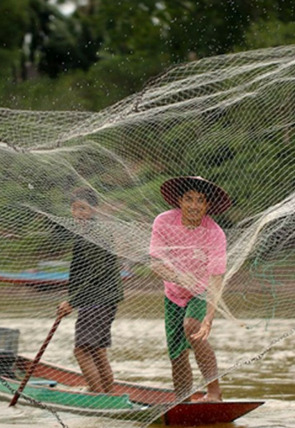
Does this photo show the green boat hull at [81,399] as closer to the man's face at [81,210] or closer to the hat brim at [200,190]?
the man's face at [81,210]

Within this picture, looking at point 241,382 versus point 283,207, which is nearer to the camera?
point 283,207

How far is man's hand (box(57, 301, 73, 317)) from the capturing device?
26.8 ft

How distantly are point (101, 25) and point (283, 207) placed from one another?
69.6ft

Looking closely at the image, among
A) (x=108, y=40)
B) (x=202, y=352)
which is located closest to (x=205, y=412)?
(x=202, y=352)

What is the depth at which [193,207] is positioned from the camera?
8086 millimetres

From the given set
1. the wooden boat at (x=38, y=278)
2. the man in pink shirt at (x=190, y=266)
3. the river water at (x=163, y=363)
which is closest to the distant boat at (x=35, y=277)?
the wooden boat at (x=38, y=278)

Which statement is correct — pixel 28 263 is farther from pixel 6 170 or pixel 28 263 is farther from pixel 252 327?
pixel 252 327

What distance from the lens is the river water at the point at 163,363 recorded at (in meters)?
8.27

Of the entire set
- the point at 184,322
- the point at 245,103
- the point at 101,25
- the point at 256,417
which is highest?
the point at 101,25

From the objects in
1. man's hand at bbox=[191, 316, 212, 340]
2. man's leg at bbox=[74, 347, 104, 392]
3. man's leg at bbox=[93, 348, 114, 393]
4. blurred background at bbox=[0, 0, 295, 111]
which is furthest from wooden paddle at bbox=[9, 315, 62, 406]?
blurred background at bbox=[0, 0, 295, 111]

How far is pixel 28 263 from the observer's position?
886 centimetres

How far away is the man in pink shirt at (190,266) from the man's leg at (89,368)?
60cm

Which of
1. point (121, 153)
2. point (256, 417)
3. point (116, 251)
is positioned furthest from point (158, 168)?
point (256, 417)

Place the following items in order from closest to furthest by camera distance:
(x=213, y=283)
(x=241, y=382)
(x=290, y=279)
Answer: (x=213, y=283), (x=290, y=279), (x=241, y=382)
